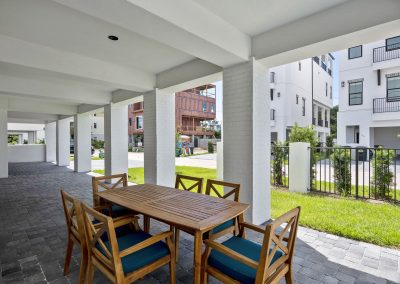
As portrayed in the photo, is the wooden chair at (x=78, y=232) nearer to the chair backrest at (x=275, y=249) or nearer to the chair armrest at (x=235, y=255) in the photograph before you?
the chair armrest at (x=235, y=255)

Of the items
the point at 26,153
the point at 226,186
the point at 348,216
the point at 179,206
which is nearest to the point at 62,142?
the point at 26,153

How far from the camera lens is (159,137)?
5.86 m

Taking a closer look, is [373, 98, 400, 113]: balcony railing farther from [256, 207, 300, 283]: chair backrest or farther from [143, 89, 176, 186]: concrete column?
[256, 207, 300, 283]: chair backrest

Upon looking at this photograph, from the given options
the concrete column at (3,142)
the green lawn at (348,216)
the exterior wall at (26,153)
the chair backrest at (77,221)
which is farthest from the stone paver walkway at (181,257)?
the exterior wall at (26,153)

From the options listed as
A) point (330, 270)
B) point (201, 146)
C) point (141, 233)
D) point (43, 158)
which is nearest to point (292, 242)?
point (330, 270)

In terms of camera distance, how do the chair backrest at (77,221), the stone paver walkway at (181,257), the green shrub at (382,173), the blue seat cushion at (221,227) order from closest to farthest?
the chair backrest at (77,221)
the stone paver walkway at (181,257)
the blue seat cushion at (221,227)
the green shrub at (382,173)

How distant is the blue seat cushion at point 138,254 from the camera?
183 centimetres

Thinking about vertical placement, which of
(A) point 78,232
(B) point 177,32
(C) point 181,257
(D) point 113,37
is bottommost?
(C) point 181,257

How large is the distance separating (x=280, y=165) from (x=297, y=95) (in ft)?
40.8

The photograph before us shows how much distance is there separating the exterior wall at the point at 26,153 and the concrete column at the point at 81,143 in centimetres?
715

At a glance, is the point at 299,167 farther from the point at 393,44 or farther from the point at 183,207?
the point at 393,44

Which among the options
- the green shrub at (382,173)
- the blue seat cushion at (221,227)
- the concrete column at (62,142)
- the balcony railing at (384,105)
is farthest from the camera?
the concrete column at (62,142)

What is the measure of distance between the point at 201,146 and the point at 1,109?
72.6ft

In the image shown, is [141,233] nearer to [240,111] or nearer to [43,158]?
[240,111]
